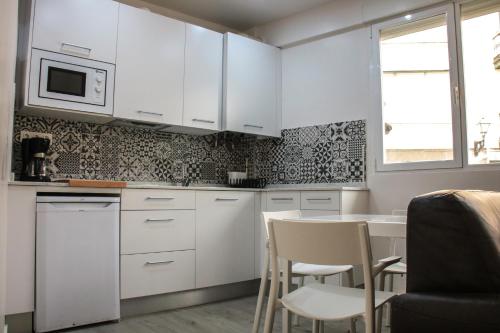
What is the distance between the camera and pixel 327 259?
130 centimetres

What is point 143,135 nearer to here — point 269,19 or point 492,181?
point 269,19

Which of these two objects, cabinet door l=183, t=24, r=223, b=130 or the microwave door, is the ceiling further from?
the microwave door

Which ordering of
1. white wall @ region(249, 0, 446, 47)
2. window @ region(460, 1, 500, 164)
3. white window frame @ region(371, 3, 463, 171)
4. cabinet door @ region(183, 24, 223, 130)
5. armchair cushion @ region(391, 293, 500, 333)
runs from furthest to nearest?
cabinet door @ region(183, 24, 223, 130)
white wall @ region(249, 0, 446, 47)
white window frame @ region(371, 3, 463, 171)
window @ region(460, 1, 500, 164)
armchair cushion @ region(391, 293, 500, 333)

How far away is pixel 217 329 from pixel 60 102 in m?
1.81

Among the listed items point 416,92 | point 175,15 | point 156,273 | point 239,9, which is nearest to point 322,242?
point 156,273

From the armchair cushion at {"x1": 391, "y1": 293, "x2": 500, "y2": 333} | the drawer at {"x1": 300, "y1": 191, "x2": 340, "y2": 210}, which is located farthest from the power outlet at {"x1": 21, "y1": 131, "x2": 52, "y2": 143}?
the armchair cushion at {"x1": 391, "y1": 293, "x2": 500, "y2": 333}

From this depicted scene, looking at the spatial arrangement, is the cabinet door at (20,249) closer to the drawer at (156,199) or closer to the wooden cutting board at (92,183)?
the wooden cutting board at (92,183)

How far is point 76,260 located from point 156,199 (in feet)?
2.20

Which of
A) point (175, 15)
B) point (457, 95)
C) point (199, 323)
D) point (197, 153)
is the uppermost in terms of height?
point (175, 15)

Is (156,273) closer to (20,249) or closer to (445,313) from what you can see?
(20,249)

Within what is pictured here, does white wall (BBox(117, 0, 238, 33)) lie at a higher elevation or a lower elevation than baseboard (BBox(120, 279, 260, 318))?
higher

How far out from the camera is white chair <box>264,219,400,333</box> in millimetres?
1260

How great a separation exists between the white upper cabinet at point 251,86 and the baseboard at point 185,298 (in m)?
1.36

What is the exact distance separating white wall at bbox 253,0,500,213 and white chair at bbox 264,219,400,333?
1.80 metres
